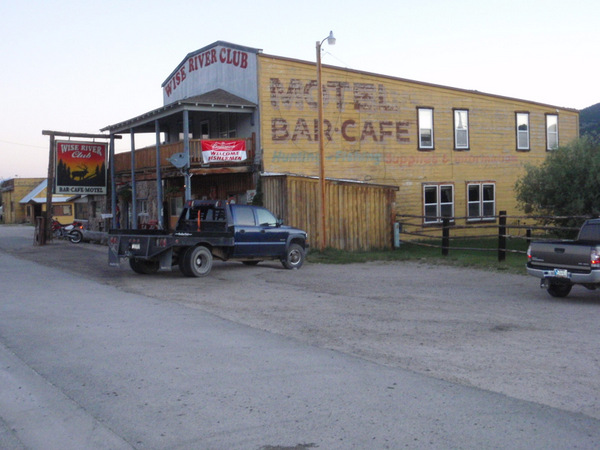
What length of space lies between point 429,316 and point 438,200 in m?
20.1

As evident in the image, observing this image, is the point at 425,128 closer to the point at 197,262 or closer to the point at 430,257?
the point at 430,257

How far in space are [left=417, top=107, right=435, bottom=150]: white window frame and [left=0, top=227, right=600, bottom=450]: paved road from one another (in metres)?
20.2

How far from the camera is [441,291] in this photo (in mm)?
14492

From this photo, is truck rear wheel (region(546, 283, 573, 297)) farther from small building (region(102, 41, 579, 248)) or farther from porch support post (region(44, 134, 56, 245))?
porch support post (region(44, 134, 56, 245))

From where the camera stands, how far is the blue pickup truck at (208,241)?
1661 centimetres

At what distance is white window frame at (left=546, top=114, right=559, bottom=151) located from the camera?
33.8 m

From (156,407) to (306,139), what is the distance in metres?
21.1

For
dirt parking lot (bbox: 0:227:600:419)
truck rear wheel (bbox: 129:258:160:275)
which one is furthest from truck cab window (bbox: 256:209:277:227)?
truck rear wheel (bbox: 129:258:160:275)

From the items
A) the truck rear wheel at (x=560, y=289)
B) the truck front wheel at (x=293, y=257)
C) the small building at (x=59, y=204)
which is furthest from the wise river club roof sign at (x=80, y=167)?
the truck rear wheel at (x=560, y=289)

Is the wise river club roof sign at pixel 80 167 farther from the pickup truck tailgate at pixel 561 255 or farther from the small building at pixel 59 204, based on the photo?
the pickup truck tailgate at pixel 561 255

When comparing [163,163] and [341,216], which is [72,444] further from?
[163,163]

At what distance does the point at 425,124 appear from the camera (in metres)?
30.0

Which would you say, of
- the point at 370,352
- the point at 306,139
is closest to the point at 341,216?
the point at 306,139

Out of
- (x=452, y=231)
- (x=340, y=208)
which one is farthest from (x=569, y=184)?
(x=340, y=208)
